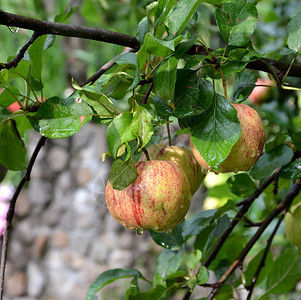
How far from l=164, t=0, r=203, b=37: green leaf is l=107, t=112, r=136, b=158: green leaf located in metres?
0.10

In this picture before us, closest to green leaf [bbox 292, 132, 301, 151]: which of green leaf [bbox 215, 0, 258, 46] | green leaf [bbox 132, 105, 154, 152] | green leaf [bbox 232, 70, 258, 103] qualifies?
green leaf [bbox 232, 70, 258, 103]

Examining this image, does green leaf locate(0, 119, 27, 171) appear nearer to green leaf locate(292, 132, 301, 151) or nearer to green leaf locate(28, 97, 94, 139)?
green leaf locate(28, 97, 94, 139)

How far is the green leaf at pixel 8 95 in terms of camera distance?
1.76 ft

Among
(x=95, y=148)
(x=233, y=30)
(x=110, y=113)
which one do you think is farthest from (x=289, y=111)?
(x=95, y=148)

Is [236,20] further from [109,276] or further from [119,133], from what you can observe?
[109,276]

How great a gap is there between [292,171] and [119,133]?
30cm

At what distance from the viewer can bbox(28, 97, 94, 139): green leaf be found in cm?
46

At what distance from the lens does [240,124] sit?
1.53 feet

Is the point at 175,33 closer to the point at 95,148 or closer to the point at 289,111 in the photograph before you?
the point at 289,111

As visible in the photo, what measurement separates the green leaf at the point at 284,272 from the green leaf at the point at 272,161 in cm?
23

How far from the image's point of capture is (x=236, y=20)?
51 cm

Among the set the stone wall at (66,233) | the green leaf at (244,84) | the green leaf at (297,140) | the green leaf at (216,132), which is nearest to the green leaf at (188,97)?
the green leaf at (216,132)

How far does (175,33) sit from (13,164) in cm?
30

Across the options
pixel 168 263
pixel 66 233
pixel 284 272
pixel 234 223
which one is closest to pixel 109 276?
pixel 168 263
